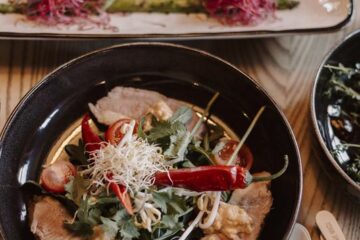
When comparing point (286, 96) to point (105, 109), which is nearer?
point (105, 109)

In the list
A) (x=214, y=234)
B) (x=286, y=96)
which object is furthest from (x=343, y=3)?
(x=214, y=234)

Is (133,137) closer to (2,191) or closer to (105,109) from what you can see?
(105,109)

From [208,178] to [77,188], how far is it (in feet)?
1.23

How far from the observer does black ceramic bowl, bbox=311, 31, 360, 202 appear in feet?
4.81

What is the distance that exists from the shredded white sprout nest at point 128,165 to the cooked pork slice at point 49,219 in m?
→ 0.13

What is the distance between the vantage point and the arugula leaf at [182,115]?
5.03 ft

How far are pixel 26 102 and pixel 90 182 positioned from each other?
339 mm

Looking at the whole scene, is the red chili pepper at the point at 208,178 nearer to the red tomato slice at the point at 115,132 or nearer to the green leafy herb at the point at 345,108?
the red tomato slice at the point at 115,132

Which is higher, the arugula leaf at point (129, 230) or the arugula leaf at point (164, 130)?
the arugula leaf at point (164, 130)

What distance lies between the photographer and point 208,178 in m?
1.37

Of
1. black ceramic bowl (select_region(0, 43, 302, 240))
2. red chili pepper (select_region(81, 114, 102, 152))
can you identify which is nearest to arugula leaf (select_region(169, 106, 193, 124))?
black ceramic bowl (select_region(0, 43, 302, 240))

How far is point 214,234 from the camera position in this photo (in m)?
1.38

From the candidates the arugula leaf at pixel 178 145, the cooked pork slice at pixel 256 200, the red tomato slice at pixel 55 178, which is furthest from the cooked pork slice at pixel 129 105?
the cooked pork slice at pixel 256 200

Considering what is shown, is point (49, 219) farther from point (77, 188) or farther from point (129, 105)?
point (129, 105)
